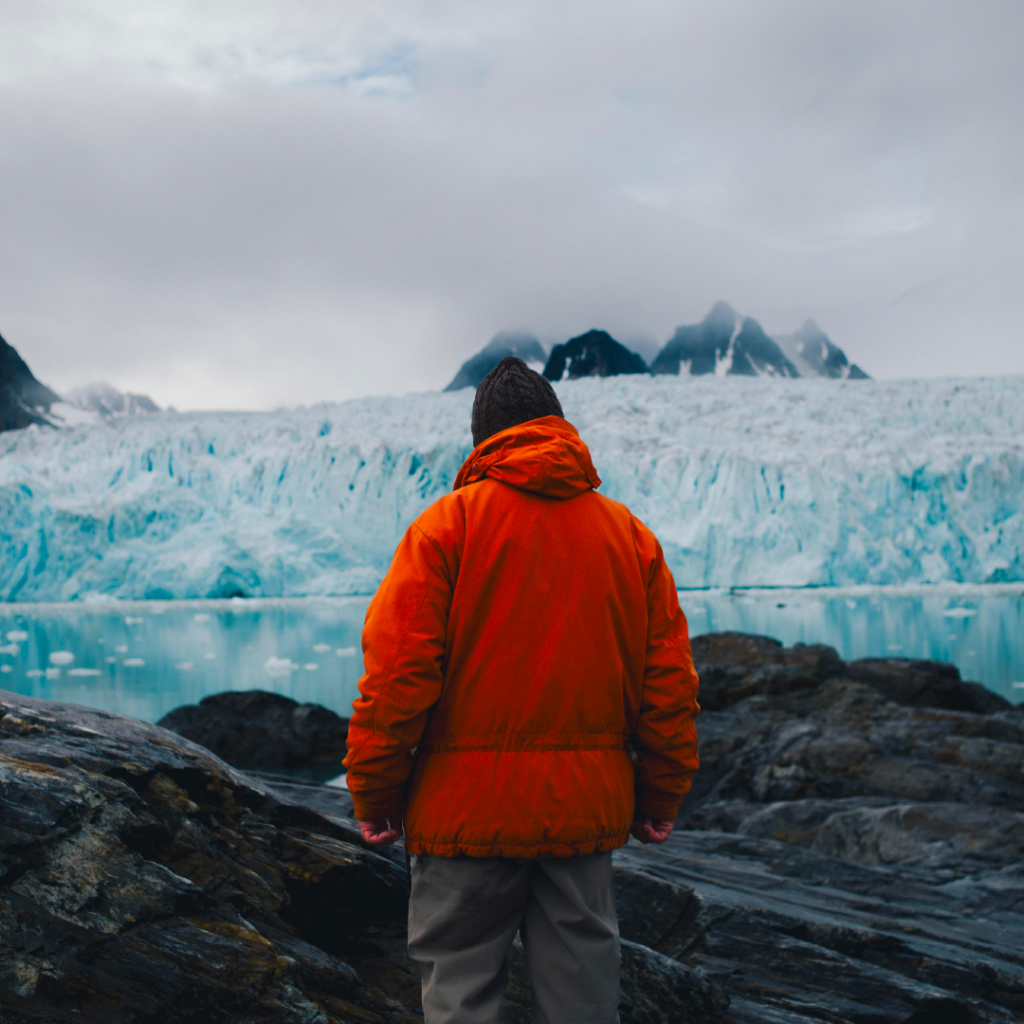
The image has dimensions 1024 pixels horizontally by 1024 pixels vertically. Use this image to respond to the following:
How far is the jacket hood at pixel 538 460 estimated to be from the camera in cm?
112

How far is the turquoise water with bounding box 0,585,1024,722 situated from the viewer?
10930mm

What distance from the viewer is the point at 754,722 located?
668 centimetres

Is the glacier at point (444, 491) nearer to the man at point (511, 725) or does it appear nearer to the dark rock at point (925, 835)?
the dark rock at point (925, 835)

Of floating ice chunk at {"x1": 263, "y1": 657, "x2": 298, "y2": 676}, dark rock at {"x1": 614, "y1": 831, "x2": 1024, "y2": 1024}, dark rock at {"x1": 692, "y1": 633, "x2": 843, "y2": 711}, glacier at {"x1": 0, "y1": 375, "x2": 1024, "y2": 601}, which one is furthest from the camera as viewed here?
glacier at {"x1": 0, "y1": 375, "x2": 1024, "y2": 601}

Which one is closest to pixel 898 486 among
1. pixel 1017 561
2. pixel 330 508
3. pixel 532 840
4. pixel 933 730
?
pixel 1017 561

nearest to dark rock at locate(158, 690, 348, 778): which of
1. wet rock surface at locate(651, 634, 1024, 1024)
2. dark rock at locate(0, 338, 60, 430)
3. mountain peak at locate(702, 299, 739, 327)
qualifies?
wet rock surface at locate(651, 634, 1024, 1024)

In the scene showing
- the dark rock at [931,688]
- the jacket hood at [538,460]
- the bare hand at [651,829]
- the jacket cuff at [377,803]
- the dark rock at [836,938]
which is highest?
the jacket hood at [538,460]

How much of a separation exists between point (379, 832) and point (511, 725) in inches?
10.3

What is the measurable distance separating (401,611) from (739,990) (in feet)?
4.83

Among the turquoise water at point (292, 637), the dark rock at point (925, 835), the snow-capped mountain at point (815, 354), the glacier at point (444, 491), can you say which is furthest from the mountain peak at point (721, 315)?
the dark rock at point (925, 835)

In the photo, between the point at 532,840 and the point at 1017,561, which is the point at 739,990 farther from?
the point at 1017,561

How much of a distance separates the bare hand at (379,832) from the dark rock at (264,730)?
6.22 metres

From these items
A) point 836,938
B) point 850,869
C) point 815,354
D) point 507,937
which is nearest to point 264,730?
point 850,869

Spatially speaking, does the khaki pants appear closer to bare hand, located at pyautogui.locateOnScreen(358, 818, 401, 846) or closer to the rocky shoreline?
bare hand, located at pyautogui.locateOnScreen(358, 818, 401, 846)
